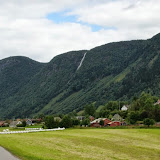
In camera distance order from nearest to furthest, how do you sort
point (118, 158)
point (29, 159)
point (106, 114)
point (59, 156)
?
point (29, 159), point (59, 156), point (118, 158), point (106, 114)

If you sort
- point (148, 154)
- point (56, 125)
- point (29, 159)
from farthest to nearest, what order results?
point (56, 125), point (148, 154), point (29, 159)

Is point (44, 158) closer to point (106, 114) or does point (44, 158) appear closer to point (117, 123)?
point (117, 123)

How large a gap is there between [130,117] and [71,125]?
25092 millimetres

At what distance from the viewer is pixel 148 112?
127 metres

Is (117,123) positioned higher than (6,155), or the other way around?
(6,155)

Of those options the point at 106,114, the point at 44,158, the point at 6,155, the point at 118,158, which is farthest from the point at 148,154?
the point at 106,114

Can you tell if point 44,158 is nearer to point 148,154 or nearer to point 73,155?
point 73,155

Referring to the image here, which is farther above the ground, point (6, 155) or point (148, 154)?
point (6, 155)

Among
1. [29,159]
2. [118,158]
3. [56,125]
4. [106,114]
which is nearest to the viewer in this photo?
[29,159]

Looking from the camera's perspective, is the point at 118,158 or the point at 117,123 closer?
the point at 118,158

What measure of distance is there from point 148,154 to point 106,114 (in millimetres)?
127618

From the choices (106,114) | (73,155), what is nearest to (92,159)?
(73,155)

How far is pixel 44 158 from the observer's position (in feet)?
105

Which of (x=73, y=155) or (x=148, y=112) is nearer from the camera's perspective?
(x=73, y=155)
